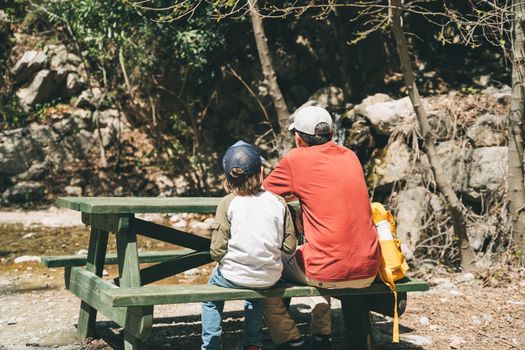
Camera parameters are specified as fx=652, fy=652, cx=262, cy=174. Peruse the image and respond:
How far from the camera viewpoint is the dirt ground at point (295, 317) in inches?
186

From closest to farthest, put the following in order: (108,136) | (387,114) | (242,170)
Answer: (242,170) < (387,114) < (108,136)

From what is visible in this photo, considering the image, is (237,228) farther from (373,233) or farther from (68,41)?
(68,41)

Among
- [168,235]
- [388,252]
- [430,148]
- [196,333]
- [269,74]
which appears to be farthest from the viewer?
→ [269,74]

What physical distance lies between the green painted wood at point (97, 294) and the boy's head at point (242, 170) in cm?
88

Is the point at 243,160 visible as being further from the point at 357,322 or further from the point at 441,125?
the point at 441,125

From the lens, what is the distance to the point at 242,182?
12.8ft

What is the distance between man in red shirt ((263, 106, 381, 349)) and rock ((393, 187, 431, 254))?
3.73 m

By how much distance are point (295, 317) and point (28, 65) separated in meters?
10.00

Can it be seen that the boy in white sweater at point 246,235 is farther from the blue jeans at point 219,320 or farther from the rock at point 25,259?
the rock at point 25,259

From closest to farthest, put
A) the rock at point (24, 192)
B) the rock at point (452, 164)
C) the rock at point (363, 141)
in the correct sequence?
the rock at point (452, 164) → the rock at point (363, 141) → the rock at point (24, 192)

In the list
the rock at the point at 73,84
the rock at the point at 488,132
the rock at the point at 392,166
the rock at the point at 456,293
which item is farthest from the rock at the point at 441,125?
the rock at the point at 73,84

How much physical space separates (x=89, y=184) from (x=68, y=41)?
9.86 ft

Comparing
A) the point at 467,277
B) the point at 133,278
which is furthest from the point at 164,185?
the point at 133,278

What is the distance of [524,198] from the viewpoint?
6820mm
